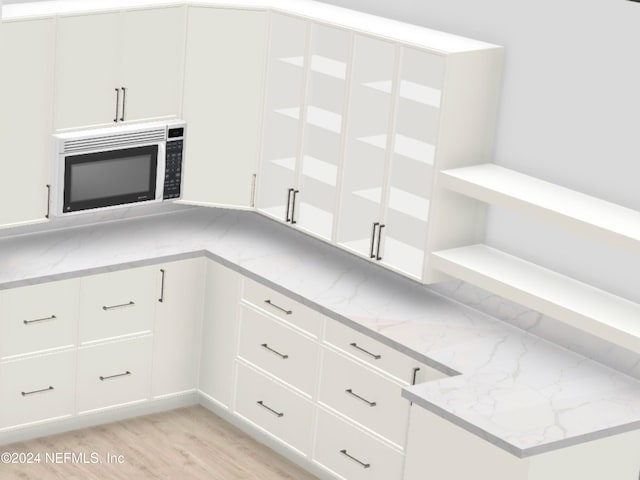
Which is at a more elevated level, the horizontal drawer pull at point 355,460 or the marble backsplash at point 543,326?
the marble backsplash at point 543,326

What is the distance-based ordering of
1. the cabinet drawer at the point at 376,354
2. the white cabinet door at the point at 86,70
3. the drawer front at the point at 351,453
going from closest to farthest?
1. the cabinet drawer at the point at 376,354
2. the drawer front at the point at 351,453
3. the white cabinet door at the point at 86,70

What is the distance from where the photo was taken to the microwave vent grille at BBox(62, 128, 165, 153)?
666 cm

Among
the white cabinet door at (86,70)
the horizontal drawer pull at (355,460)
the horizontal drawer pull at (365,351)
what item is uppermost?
the white cabinet door at (86,70)

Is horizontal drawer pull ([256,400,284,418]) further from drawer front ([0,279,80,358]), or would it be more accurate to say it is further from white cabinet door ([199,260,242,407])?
drawer front ([0,279,80,358])

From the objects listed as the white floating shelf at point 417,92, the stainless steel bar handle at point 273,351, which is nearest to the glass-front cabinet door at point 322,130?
the white floating shelf at point 417,92

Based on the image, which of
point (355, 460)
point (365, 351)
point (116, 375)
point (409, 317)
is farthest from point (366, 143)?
point (116, 375)

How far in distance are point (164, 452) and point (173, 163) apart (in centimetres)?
135

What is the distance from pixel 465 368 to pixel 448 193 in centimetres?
79

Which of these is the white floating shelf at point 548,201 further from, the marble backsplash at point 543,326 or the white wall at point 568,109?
the marble backsplash at point 543,326

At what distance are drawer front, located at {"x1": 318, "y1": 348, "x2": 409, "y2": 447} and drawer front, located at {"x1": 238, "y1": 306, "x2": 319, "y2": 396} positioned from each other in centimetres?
9

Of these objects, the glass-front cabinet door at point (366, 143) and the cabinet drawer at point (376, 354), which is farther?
the glass-front cabinet door at point (366, 143)

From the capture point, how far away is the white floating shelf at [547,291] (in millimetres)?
5734

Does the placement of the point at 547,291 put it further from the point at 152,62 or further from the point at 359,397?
the point at 152,62

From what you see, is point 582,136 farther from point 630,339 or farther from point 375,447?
point 375,447
